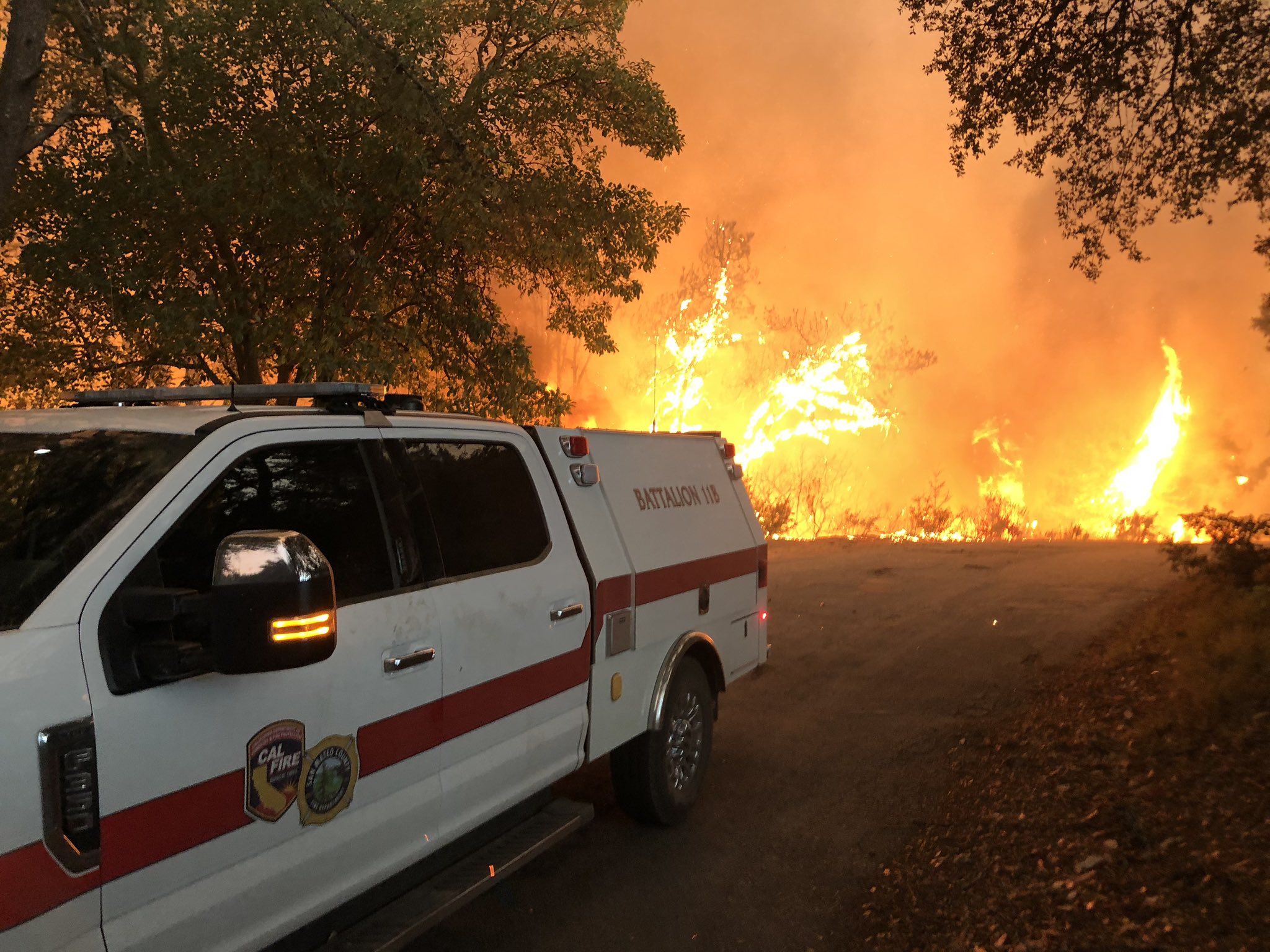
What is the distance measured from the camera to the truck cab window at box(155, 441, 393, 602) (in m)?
2.75

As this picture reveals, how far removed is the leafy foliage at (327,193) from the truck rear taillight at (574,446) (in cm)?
561

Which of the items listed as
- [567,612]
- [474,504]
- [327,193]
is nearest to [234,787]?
[474,504]

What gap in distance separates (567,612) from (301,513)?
135cm

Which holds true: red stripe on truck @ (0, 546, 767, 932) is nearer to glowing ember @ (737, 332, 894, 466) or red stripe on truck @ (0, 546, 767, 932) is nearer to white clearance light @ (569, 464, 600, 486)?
white clearance light @ (569, 464, 600, 486)

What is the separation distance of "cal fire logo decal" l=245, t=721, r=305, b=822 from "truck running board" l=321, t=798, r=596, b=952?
55 cm

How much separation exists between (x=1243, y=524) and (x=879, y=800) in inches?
188

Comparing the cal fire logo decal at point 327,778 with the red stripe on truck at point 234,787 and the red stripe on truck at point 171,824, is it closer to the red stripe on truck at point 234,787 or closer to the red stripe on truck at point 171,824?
the red stripe on truck at point 234,787

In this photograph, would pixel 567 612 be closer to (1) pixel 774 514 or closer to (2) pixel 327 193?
A: (2) pixel 327 193

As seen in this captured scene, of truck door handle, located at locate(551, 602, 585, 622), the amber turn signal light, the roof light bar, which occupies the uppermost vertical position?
the roof light bar

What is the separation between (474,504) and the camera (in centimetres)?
379

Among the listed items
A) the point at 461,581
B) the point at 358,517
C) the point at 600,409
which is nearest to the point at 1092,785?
the point at 461,581

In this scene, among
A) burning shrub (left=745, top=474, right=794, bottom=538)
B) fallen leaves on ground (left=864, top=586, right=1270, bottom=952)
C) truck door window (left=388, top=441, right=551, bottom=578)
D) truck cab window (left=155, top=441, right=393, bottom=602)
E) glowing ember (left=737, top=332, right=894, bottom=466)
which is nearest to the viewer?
truck cab window (left=155, top=441, right=393, bottom=602)

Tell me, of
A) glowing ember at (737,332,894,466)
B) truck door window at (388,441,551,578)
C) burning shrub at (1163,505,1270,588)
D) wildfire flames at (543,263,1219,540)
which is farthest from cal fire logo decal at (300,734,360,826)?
glowing ember at (737,332,894,466)

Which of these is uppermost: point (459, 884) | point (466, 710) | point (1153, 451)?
point (1153, 451)
